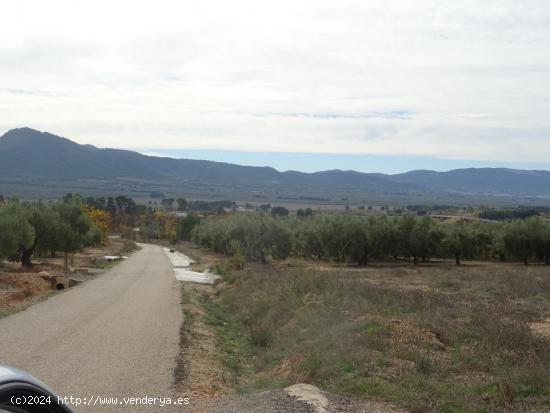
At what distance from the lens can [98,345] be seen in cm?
1327

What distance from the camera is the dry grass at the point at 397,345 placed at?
8.68m

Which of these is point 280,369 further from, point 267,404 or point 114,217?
point 114,217

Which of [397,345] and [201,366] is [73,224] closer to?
[201,366]

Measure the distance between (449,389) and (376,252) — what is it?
182 ft

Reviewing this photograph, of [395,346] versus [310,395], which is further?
[395,346]

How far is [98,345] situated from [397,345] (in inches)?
256

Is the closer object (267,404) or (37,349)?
(267,404)

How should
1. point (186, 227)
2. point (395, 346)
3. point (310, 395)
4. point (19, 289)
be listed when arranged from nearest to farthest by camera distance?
point (310, 395) < point (395, 346) < point (19, 289) < point (186, 227)

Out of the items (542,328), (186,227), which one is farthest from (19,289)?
(186,227)

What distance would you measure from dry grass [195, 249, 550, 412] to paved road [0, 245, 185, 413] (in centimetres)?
168

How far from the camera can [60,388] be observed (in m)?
9.31

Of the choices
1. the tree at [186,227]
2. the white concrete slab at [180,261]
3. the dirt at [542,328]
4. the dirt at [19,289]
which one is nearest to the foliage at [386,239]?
the white concrete slab at [180,261]

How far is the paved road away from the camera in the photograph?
9.72 metres

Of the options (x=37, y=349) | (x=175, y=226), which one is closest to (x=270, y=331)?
(x=37, y=349)
